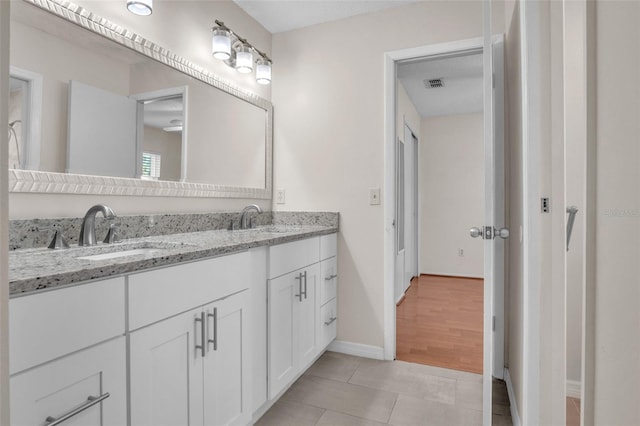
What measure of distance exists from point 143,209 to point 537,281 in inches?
68.9

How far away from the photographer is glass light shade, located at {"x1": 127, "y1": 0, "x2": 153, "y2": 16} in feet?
5.33

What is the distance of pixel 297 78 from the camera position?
9.04 feet

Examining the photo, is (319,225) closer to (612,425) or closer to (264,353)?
(264,353)

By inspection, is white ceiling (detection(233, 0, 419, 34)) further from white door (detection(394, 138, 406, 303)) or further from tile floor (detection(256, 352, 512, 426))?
tile floor (detection(256, 352, 512, 426))

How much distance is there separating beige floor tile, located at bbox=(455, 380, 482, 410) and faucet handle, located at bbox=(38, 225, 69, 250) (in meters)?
1.98

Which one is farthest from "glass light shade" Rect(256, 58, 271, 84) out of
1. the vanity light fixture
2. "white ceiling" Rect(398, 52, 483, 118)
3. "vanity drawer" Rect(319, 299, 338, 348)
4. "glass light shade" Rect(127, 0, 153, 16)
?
"vanity drawer" Rect(319, 299, 338, 348)

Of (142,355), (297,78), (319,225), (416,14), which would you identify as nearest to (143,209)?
(142,355)

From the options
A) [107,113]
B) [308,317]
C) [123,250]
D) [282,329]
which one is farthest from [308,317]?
[107,113]

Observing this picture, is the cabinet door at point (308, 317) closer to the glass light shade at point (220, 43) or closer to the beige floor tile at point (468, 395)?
the beige floor tile at point (468, 395)

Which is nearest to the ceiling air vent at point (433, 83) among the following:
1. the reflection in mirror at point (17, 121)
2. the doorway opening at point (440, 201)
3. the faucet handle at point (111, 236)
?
the doorway opening at point (440, 201)

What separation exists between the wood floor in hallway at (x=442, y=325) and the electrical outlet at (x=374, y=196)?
108cm

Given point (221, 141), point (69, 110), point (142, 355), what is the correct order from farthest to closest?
point (221, 141) → point (69, 110) → point (142, 355)

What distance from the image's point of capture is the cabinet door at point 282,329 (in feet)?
5.82

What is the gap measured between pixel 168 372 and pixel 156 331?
0.51ft
